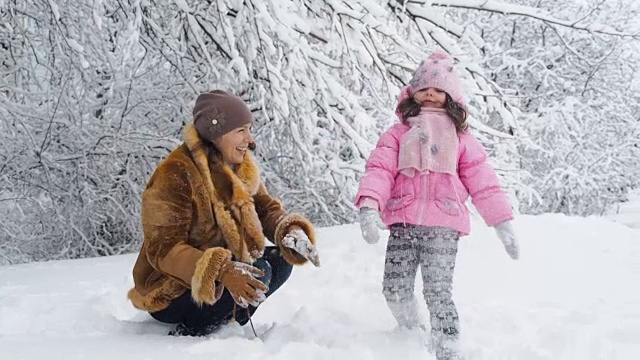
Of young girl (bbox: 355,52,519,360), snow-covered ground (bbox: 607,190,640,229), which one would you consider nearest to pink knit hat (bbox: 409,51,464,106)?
young girl (bbox: 355,52,519,360)

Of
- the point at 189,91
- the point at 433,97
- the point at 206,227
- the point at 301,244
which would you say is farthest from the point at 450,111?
the point at 189,91

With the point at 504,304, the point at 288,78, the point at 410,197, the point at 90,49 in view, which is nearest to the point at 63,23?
the point at 90,49

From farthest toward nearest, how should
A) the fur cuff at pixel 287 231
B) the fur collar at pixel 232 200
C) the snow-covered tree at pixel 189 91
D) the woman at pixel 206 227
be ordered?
the snow-covered tree at pixel 189 91 < the fur cuff at pixel 287 231 < the fur collar at pixel 232 200 < the woman at pixel 206 227

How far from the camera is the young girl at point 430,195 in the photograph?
2.72m

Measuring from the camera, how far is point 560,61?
36.9ft

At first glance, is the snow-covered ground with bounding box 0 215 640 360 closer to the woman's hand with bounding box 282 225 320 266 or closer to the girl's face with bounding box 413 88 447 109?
the woman's hand with bounding box 282 225 320 266

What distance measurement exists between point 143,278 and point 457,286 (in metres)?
1.80

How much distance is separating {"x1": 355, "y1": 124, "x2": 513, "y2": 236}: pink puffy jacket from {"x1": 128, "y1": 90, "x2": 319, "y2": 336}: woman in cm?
36

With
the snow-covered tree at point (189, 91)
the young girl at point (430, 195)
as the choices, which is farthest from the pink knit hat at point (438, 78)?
the snow-covered tree at point (189, 91)

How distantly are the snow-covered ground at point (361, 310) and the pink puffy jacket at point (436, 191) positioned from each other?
Result: 0.51 m

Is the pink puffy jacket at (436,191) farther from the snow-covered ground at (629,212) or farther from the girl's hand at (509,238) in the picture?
the snow-covered ground at (629,212)

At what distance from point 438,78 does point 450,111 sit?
0.16 m

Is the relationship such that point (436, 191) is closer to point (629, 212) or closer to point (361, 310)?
point (361, 310)

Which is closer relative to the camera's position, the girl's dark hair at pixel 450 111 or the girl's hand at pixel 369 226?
the girl's hand at pixel 369 226
